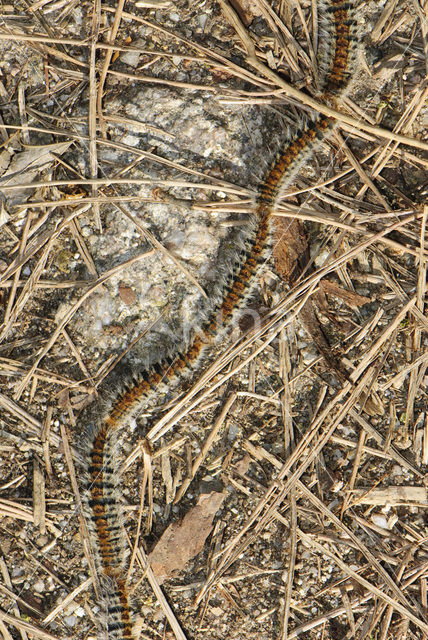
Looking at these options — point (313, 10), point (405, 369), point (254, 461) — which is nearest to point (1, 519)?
point (254, 461)

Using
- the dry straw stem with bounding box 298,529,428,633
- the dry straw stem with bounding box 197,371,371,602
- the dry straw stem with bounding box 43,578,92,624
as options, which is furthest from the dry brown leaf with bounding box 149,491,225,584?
the dry straw stem with bounding box 298,529,428,633

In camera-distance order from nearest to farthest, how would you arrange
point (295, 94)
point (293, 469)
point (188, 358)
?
point (295, 94)
point (188, 358)
point (293, 469)

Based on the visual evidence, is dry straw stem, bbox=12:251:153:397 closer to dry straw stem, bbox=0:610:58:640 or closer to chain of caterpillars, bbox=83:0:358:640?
chain of caterpillars, bbox=83:0:358:640

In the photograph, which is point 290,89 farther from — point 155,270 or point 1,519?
point 1,519

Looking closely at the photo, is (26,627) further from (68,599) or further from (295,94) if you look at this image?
(295,94)

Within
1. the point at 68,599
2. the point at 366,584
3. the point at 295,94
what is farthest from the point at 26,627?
the point at 295,94
